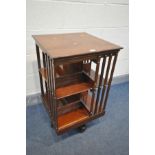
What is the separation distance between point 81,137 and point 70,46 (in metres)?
0.86

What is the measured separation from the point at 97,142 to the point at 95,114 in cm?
26

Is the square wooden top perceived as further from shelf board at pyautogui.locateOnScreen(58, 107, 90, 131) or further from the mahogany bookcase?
shelf board at pyautogui.locateOnScreen(58, 107, 90, 131)

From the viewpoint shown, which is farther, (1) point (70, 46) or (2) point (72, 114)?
(2) point (72, 114)

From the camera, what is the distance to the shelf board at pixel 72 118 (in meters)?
1.36

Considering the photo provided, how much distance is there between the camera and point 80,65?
1461 millimetres

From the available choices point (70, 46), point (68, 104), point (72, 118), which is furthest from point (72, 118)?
point (70, 46)

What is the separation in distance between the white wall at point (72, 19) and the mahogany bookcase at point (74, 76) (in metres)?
0.24

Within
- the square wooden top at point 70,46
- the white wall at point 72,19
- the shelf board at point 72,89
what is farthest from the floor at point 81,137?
the square wooden top at point 70,46

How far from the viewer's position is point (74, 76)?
4.69 ft

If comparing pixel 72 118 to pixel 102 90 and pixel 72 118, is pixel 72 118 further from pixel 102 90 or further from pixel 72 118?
pixel 102 90
